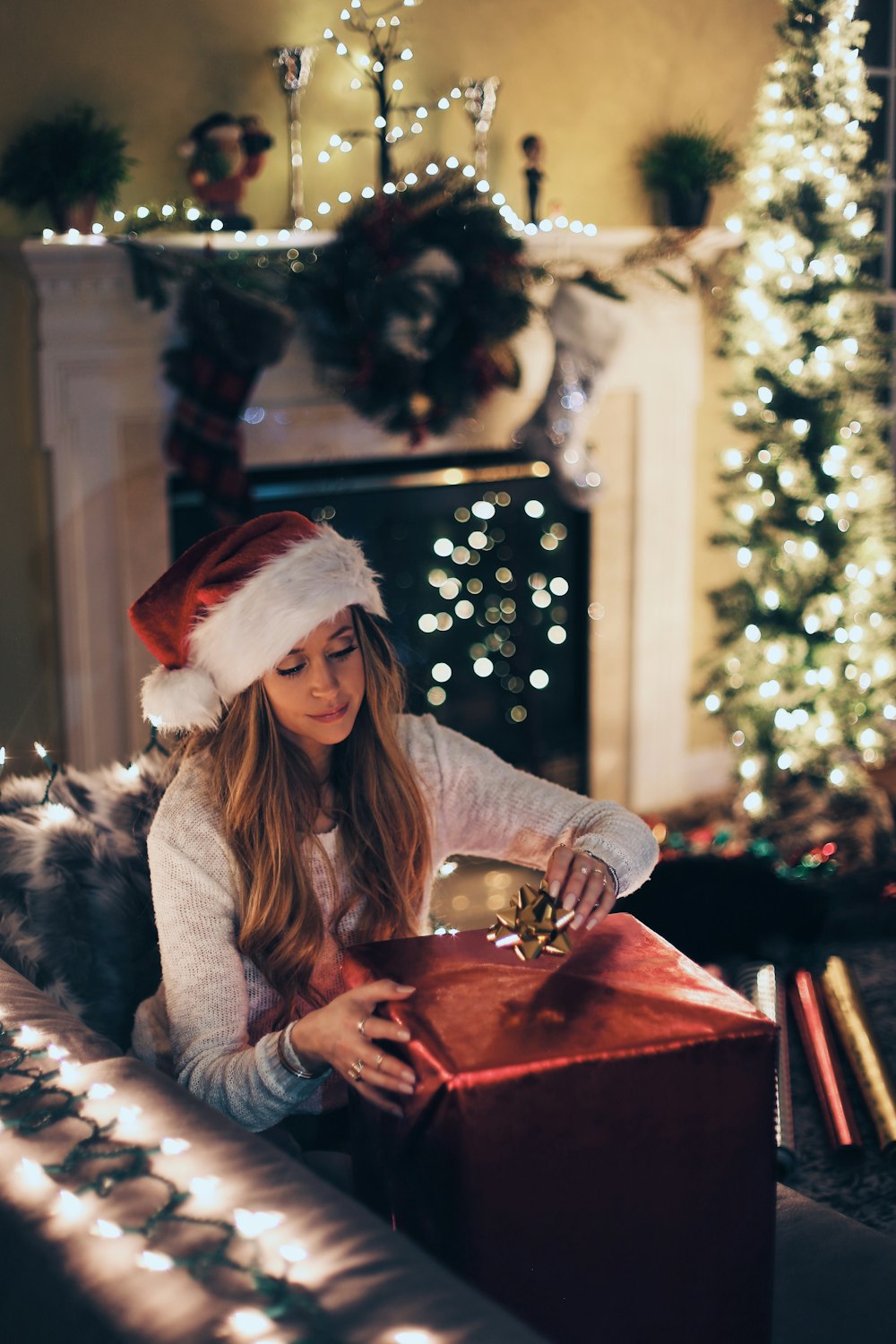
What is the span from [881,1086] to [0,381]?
2.41 metres

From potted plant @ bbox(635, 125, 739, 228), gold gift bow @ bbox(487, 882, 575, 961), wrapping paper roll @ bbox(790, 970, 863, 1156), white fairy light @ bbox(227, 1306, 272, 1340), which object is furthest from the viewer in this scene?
potted plant @ bbox(635, 125, 739, 228)

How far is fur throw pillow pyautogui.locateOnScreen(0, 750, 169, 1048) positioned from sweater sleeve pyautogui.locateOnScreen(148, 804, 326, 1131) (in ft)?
0.60

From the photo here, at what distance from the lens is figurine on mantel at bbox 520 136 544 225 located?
11.7 ft

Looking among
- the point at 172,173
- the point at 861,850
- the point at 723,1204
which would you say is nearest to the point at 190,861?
the point at 723,1204

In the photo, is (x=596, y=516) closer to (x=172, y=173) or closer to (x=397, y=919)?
(x=172, y=173)

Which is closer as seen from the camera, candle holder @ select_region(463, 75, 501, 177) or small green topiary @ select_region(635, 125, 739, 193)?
candle holder @ select_region(463, 75, 501, 177)

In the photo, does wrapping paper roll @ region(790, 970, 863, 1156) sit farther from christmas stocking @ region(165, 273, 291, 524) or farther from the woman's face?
christmas stocking @ region(165, 273, 291, 524)

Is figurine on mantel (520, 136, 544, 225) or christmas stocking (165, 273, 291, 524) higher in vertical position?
figurine on mantel (520, 136, 544, 225)

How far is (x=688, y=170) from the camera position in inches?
151

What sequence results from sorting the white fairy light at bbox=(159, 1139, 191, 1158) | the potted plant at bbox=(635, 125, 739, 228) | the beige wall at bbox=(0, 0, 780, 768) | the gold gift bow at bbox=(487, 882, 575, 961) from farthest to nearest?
the potted plant at bbox=(635, 125, 739, 228)
the beige wall at bbox=(0, 0, 780, 768)
the gold gift bow at bbox=(487, 882, 575, 961)
the white fairy light at bbox=(159, 1139, 191, 1158)

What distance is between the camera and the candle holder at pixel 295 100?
3.21 metres

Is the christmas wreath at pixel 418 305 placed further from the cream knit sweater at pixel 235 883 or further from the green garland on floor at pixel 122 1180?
the green garland on floor at pixel 122 1180

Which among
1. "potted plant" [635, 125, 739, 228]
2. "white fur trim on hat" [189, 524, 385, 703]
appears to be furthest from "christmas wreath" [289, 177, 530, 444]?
"white fur trim on hat" [189, 524, 385, 703]

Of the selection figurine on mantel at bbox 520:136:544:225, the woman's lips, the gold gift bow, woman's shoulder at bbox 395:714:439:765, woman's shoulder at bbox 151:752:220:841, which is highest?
figurine on mantel at bbox 520:136:544:225
